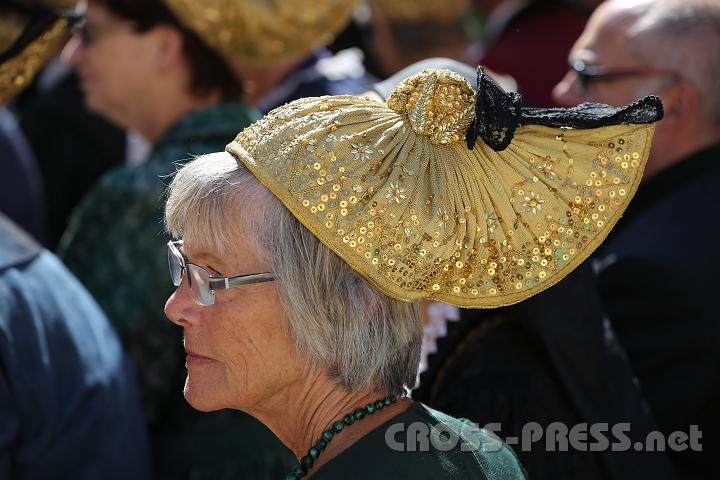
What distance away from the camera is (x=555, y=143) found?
210cm

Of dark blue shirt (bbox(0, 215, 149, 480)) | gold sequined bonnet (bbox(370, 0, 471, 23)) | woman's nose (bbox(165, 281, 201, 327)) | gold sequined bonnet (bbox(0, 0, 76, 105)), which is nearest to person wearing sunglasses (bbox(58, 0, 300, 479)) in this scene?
dark blue shirt (bbox(0, 215, 149, 480))

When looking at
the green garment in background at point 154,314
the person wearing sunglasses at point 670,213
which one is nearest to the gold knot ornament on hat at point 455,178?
the person wearing sunglasses at point 670,213

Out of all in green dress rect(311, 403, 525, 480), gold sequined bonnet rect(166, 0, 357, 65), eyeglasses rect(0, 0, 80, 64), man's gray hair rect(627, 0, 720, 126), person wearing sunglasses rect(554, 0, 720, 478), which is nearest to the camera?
green dress rect(311, 403, 525, 480)

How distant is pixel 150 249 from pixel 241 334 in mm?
1376

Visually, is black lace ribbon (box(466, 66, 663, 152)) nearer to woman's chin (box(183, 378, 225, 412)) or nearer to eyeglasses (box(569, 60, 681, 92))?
woman's chin (box(183, 378, 225, 412))

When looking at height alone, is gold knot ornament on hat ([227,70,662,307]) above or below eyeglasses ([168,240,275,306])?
above

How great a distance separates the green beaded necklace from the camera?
6.63 ft

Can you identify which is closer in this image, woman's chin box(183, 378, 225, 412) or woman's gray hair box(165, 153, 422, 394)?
woman's gray hair box(165, 153, 422, 394)

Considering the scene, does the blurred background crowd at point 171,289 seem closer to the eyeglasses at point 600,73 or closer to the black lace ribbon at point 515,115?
the eyeglasses at point 600,73

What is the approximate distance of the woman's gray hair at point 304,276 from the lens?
2.01 metres

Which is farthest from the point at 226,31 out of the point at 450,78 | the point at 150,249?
the point at 450,78

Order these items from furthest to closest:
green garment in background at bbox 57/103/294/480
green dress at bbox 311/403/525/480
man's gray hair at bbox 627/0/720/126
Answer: man's gray hair at bbox 627/0/720/126, green garment in background at bbox 57/103/294/480, green dress at bbox 311/403/525/480

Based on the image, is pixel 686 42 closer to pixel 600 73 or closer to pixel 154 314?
pixel 600 73

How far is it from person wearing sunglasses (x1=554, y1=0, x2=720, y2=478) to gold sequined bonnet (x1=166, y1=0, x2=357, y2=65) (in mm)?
1378
